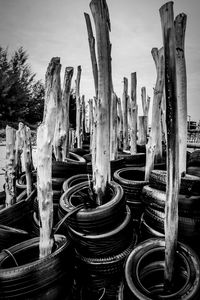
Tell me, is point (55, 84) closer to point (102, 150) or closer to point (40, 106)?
point (102, 150)

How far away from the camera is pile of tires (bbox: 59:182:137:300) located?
2291 mm

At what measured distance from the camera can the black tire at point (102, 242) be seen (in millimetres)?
2281

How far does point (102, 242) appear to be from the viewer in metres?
2.28

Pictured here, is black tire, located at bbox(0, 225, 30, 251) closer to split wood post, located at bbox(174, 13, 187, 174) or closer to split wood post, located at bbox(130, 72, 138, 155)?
Result: split wood post, located at bbox(174, 13, 187, 174)

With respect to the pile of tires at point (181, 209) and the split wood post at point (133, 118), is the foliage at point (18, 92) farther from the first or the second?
the pile of tires at point (181, 209)

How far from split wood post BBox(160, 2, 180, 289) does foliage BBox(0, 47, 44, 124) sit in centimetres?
2310

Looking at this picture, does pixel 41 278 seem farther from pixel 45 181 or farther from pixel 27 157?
pixel 27 157

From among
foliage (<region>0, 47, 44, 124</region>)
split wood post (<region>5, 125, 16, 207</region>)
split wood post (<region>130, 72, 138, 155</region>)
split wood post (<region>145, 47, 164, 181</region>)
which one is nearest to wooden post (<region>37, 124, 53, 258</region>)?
split wood post (<region>5, 125, 16, 207</region>)

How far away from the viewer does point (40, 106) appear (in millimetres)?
25625

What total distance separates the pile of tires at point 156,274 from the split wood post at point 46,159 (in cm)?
88

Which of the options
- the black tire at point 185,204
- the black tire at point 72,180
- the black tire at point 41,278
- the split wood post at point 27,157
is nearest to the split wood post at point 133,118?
the black tire at point 72,180

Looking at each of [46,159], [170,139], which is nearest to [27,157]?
[46,159]

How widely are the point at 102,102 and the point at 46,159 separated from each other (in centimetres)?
107

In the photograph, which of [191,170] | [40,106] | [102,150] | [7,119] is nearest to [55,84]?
[102,150]
